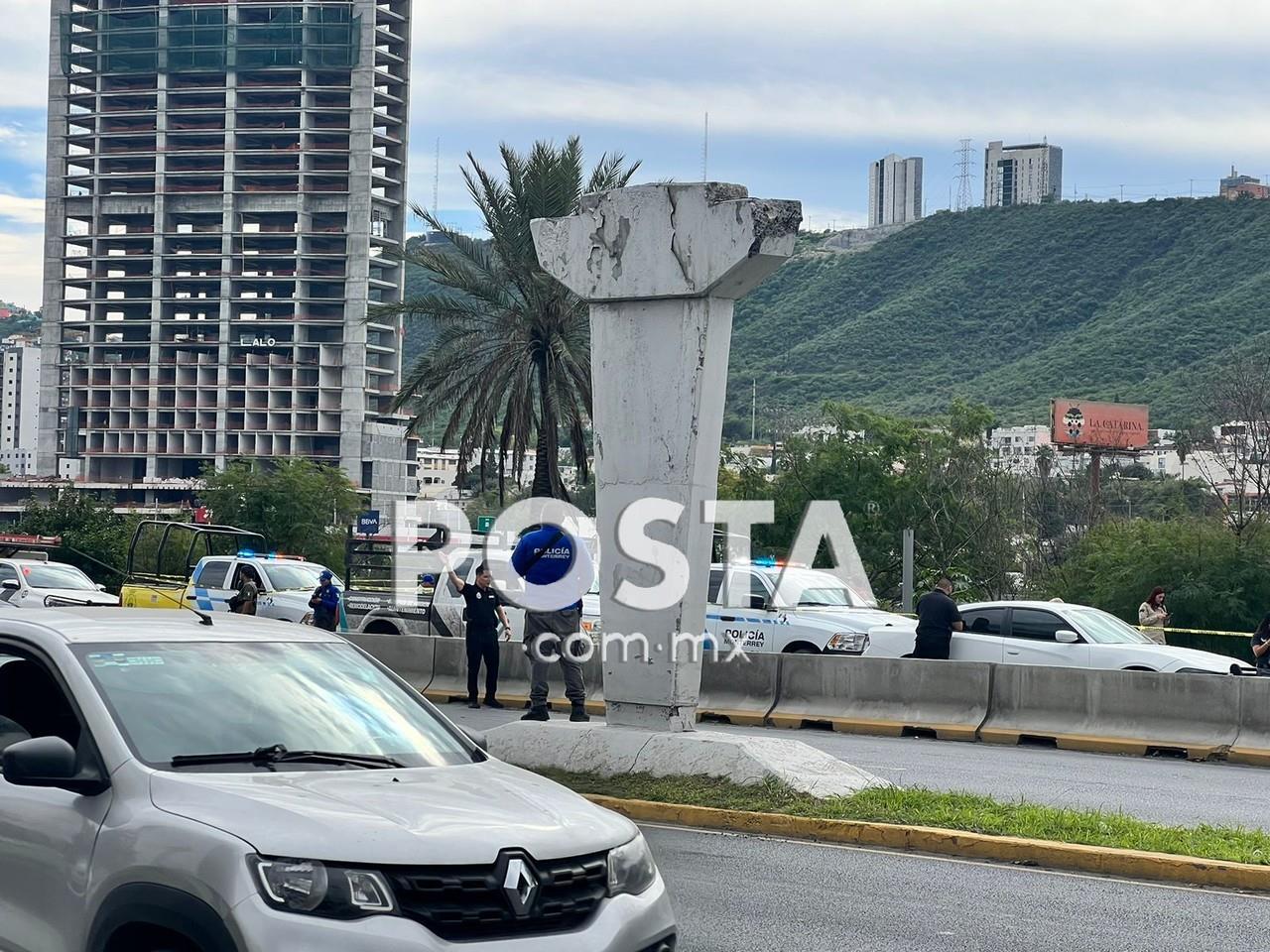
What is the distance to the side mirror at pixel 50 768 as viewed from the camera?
502 cm

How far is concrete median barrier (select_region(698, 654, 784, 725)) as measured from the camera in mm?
19797

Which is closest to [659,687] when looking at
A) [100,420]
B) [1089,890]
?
[1089,890]

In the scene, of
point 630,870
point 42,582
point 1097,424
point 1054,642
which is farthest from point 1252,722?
point 1097,424

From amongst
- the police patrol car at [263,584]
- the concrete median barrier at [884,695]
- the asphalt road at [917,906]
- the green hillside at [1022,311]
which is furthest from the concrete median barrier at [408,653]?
the green hillside at [1022,311]

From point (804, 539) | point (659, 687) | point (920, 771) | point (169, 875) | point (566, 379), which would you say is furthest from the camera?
point (804, 539)

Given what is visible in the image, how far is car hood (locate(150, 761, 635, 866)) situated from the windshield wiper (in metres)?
0.12

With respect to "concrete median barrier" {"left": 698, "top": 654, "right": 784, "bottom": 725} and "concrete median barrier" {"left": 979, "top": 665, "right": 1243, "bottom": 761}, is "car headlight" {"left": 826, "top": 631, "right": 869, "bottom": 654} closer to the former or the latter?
"concrete median barrier" {"left": 698, "top": 654, "right": 784, "bottom": 725}

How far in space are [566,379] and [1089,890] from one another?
22.1 m

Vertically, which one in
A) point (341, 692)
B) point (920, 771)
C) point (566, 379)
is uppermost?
point (566, 379)

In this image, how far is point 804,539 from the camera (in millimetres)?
49312

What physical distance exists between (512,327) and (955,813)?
68.7 feet

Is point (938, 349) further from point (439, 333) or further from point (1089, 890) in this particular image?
point (1089, 890)

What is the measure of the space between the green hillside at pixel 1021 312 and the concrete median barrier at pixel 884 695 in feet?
306

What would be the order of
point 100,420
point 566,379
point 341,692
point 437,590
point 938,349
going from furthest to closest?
point 100,420, point 938,349, point 566,379, point 437,590, point 341,692
